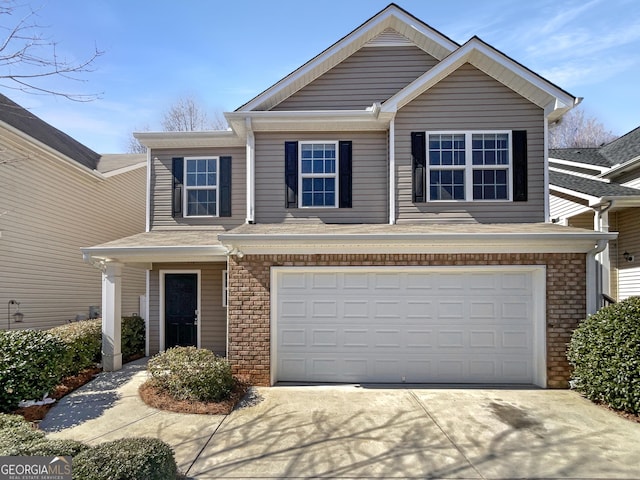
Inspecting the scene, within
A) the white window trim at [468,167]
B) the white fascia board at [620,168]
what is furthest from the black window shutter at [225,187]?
the white fascia board at [620,168]

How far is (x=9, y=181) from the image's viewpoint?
995 centimetres

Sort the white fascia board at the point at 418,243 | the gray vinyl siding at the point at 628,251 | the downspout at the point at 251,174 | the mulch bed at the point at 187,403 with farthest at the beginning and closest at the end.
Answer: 1. the gray vinyl siding at the point at 628,251
2. the downspout at the point at 251,174
3. the white fascia board at the point at 418,243
4. the mulch bed at the point at 187,403

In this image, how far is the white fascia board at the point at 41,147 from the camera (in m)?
9.78

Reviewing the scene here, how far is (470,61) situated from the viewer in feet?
27.8

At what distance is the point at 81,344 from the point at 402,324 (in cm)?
651

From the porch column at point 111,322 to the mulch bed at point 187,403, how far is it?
1.94 metres

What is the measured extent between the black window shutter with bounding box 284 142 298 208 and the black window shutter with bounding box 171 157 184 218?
2864 millimetres

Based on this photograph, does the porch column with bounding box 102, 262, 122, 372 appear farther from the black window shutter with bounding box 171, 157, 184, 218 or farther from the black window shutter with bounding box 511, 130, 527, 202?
the black window shutter with bounding box 511, 130, 527, 202

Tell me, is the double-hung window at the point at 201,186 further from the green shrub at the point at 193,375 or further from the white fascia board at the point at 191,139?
the green shrub at the point at 193,375

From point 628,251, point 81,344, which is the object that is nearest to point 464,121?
point 628,251

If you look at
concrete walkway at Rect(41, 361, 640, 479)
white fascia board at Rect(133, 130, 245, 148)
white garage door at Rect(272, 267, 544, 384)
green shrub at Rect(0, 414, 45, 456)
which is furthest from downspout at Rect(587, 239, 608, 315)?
green shrub at Rect(0, 414, 45, 456)

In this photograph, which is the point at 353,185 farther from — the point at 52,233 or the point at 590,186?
the point at 52,233

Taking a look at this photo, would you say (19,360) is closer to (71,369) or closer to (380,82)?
(71,369)

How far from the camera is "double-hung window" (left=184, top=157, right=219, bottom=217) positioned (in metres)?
9.74
